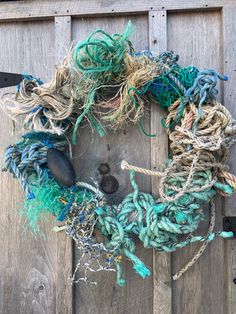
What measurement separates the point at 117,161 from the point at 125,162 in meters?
0.11

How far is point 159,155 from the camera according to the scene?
37.3 inches

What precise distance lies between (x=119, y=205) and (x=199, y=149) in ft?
0.88

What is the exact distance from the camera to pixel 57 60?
99 centimetres

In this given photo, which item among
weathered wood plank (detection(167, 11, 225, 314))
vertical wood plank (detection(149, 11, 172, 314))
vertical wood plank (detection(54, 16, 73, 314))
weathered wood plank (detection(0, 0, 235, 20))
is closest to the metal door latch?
weathered wood plank (detection(167, 11, 225, 314))

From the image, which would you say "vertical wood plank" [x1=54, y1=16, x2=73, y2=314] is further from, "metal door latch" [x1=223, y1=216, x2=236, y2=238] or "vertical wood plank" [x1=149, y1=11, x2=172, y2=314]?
"metal door latch" [x1=223, y1=216, x2=236, y2=238]

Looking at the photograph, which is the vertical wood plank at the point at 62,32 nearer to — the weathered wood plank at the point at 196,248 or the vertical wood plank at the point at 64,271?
the vertical wood plank at the point at 64,271

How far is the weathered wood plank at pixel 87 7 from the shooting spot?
0.95 m

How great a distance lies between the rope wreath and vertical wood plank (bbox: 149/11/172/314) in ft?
0.13

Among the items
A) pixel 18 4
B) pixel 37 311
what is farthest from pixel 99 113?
pixel 37 311

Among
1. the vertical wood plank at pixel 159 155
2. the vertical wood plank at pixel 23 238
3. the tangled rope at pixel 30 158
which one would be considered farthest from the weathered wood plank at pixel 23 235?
the vertical wood plank at pixel 159 155

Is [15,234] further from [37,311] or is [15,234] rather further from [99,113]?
[99,113]

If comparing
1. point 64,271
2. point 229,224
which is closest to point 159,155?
point 229,224

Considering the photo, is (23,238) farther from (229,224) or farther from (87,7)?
(87,7)

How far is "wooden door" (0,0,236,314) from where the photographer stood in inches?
37.2
